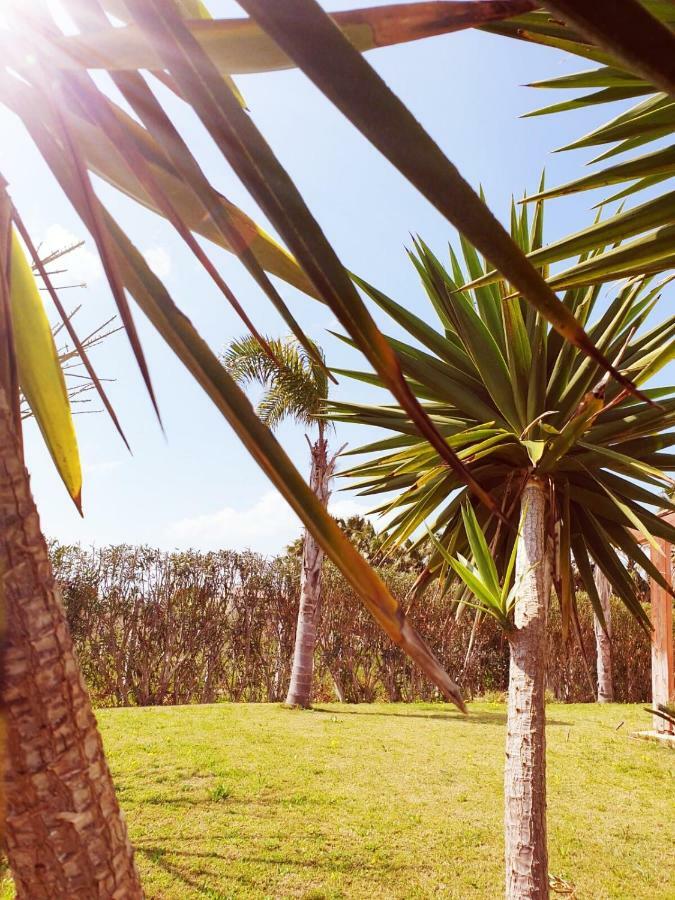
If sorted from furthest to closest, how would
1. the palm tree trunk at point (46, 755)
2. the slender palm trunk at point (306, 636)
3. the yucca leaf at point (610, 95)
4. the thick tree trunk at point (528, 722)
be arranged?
the slender palm trunk at point (306, 636)
the thick tree trunk at point (528, 722)
the yucca leaf at point (610, 95)
the palm tree trunk at point (46, 755)

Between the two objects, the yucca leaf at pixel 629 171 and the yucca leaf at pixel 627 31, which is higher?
the yucca leaf at pixel 629 171

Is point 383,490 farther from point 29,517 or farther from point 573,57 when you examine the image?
point 29,517

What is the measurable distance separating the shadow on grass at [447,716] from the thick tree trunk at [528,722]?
644cm

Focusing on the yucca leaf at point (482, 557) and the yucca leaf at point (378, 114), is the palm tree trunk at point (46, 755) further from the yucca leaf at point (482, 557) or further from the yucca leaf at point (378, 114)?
the yucca leaf at point (482, 557)

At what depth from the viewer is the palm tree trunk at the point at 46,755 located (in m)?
0.63

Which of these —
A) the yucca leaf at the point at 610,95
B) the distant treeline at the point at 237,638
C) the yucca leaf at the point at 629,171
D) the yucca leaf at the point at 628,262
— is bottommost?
the distant treeline at the point at 237,638

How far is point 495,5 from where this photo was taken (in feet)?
1.47

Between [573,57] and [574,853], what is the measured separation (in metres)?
4.49

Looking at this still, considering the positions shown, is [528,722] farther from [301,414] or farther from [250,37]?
[301,414]

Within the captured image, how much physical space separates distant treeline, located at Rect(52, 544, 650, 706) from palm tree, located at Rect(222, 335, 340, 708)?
1.26 metres

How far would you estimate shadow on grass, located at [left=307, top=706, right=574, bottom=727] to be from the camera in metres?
8.28

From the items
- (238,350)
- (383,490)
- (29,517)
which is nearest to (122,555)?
(238,350)

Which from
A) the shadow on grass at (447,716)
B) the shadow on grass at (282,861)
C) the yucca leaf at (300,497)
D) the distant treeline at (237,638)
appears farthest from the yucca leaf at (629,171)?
the shadow on grass at (447,716)

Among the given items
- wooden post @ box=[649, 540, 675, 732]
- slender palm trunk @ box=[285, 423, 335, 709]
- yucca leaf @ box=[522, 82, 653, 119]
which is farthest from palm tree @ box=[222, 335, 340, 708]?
yucca leaf @ box=[522, 82, 653, 119]
